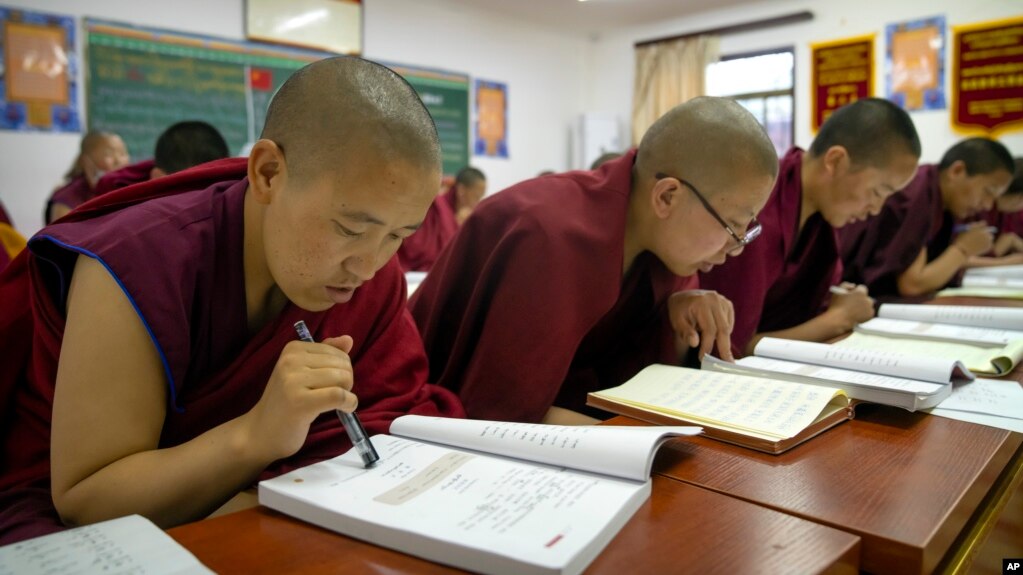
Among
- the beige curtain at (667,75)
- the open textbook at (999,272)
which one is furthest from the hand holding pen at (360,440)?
the beige curtain at (667,75)

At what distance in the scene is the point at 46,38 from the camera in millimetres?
3951

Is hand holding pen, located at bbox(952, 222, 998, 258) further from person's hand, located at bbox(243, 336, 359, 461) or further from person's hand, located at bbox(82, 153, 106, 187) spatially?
person's hand, located at bbox(82, 153, 106, 187)

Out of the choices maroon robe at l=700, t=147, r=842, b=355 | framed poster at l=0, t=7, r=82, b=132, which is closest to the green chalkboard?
framed poster at l=0, t=7, r=82, b=132

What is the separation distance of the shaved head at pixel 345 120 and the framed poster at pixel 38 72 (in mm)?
3934

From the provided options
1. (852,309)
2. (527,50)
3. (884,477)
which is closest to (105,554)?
(884,477)

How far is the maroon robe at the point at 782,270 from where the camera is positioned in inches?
69.6

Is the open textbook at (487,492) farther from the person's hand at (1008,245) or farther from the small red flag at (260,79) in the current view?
the small red flag at (260,79)

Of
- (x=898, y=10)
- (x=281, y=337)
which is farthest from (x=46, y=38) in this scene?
(x=898, y=10)

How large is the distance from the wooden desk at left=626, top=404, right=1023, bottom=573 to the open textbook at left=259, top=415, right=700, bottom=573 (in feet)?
0.28

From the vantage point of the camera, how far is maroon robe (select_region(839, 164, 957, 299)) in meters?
2.74

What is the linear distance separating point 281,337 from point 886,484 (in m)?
0.75

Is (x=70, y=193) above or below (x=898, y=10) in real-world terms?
below

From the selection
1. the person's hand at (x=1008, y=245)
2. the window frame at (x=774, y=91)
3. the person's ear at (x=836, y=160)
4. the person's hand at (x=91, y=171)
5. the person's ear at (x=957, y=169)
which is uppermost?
the window frame at (x=774, y=91)

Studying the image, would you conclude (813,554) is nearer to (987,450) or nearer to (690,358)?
(987,450)
